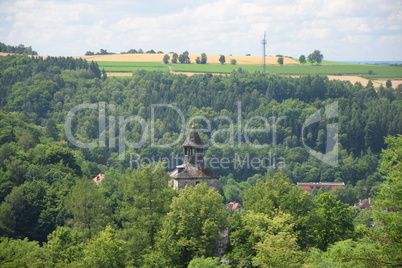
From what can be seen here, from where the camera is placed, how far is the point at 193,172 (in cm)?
6712

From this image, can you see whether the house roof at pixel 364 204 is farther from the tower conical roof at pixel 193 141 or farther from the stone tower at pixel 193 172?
the tower conical roof at pixel 193 141

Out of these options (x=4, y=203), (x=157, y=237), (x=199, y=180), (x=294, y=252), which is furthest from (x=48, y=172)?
(x=294, y=252)

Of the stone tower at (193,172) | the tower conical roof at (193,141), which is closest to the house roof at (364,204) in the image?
the stone tower at (193,172)

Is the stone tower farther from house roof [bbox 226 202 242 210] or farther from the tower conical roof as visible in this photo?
house roof [bbox 226 202 242 210]

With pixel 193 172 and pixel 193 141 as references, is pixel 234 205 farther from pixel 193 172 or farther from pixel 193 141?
pixel 193 172

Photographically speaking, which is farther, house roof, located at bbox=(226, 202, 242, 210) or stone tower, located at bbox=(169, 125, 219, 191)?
house roof, located at bbox=(226, 202, 242, 210)

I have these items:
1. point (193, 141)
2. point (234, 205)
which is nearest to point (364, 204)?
point (234, 205)

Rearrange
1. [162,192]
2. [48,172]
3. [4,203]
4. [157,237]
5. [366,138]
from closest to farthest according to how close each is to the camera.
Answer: [157,237], [162,192], [4,203], [48,172], [366,138]

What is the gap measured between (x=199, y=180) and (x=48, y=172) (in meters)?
30.9

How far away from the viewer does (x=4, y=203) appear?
3113 inches

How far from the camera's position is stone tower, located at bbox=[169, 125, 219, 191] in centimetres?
6700

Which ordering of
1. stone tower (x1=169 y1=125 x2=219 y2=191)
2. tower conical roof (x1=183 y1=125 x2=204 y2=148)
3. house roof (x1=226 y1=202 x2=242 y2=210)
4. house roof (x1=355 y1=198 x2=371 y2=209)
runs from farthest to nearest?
house roof (x1=355 y1=198 x2=371 y2=209) → house roof (x1=226 y1=202 x2=242 y2=210) → tower conical roof (x1=183 y1=125 x2=204 y2=148) → stone tower (x1=169 y1=125 x2=219 y2=191)

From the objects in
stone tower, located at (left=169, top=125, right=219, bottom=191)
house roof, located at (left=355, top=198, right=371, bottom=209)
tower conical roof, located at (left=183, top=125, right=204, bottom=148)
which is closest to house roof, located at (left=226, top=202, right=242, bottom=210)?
house roof, located at (left=355, top=198, right=371, bottom=209)

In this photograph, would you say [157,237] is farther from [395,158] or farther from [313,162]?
[313,162]
